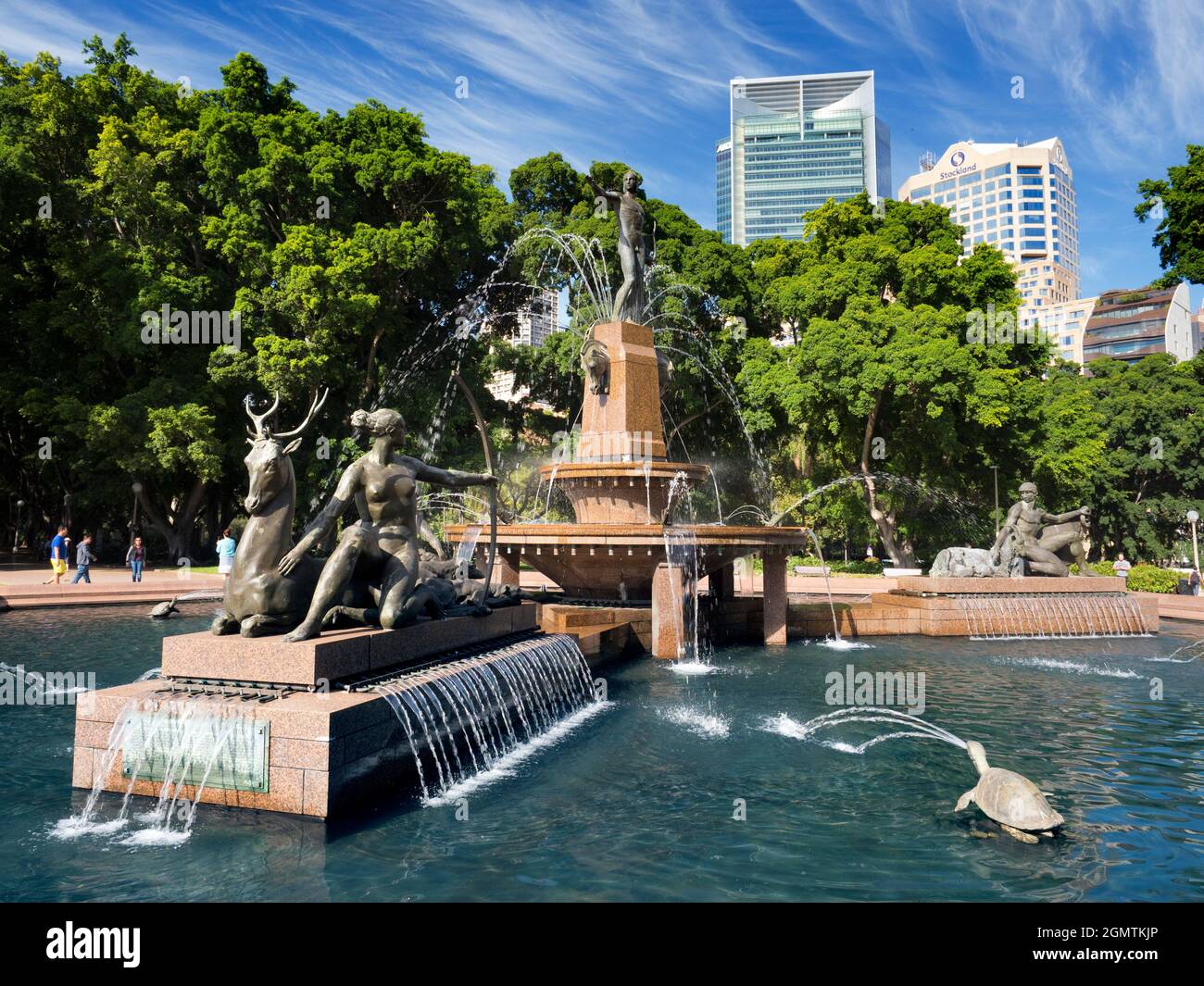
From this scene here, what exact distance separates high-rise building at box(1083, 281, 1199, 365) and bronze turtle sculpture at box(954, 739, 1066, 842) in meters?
116

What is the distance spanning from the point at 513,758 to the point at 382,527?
2.70 metres

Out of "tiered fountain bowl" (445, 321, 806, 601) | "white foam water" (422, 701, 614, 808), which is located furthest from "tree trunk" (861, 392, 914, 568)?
"white foam water" (422, 701, 614, 808)

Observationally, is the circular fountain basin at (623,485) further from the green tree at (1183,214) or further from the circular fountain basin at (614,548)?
the green tree at (1183,214)

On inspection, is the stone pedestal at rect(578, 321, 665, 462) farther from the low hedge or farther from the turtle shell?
the low hedge

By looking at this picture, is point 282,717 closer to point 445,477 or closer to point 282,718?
point 282,718

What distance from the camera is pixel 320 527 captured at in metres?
7.32

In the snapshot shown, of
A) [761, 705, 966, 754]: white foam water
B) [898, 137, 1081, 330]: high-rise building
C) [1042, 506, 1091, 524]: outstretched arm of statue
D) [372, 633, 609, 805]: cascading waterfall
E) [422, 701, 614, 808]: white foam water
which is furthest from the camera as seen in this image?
[898, 137, 1081, 330]: high-rise building

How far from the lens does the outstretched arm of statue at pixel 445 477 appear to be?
27.7ft

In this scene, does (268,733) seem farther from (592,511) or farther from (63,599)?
(63,599)

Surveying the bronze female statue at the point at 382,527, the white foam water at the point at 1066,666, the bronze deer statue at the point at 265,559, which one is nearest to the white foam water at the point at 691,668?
the white foam water at the point at 1066,666

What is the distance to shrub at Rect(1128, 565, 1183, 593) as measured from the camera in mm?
22031

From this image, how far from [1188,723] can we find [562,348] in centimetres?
2536

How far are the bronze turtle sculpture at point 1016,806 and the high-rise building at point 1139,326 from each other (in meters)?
116

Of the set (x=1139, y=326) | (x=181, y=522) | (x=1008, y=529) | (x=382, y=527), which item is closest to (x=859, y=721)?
(x=382, y=527)
